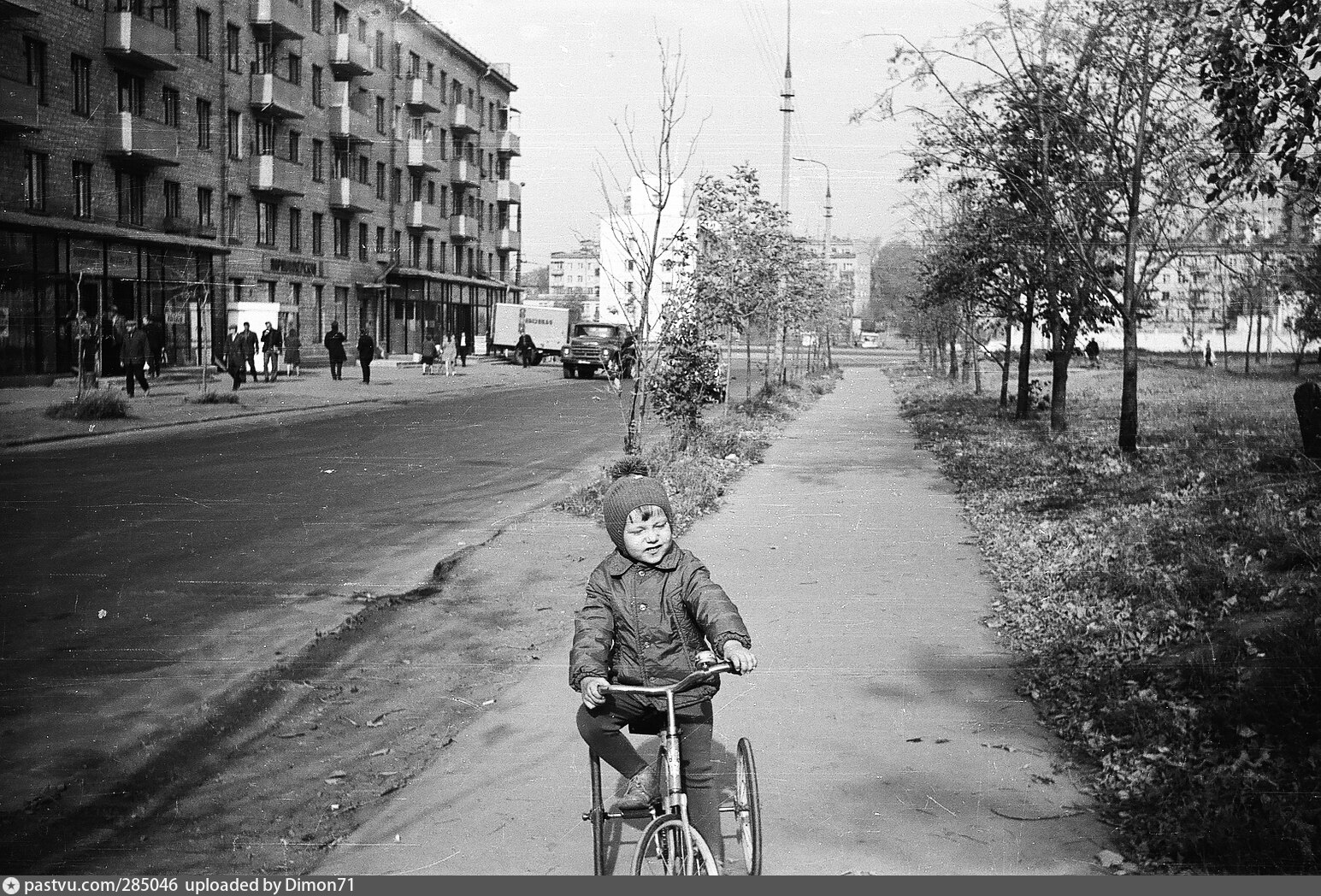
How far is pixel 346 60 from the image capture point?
1018 inches

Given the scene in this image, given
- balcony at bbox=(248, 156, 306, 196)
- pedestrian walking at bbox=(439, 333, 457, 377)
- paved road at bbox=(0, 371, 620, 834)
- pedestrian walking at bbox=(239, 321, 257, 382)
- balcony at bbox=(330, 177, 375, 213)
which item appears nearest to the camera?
paved road at bbox=(0, 371, 620, 834)

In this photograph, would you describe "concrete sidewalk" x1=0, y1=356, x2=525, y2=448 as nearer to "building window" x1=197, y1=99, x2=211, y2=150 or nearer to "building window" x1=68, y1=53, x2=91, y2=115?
"building window" x1=197, y1=99, x2=211, y2=150

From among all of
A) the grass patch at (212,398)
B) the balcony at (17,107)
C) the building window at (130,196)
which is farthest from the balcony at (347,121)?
the balcony at (17,107)

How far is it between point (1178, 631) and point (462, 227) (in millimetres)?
41307

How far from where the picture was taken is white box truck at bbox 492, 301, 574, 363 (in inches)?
2270

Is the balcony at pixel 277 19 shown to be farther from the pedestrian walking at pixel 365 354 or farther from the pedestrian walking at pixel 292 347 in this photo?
the pedestrian walking at pixel 292 347

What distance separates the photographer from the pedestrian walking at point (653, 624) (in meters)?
3.63

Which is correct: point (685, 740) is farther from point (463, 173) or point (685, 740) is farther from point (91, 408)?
point (463, 173)

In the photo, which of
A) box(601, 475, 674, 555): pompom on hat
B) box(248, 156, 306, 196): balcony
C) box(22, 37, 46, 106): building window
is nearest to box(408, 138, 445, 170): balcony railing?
box(248, 156, 306, 196): balcony

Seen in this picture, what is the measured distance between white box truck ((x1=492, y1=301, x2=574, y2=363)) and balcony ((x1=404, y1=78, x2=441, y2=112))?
78.1ft

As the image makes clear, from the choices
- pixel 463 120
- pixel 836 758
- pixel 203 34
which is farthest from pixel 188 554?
pixel 463 120

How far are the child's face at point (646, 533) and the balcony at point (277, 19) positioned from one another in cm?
1686

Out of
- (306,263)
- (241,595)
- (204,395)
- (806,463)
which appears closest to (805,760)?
(241,595)

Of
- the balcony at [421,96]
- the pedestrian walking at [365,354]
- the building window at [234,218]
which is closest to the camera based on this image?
the balcony at [421,96]
